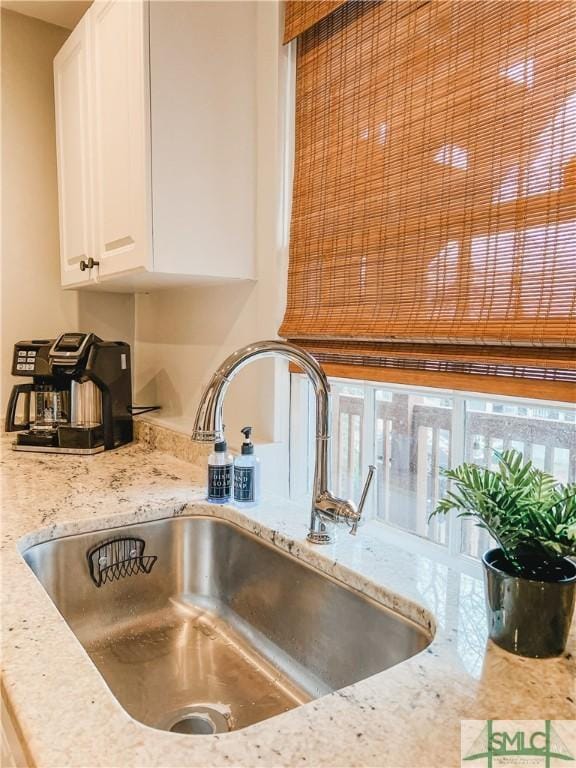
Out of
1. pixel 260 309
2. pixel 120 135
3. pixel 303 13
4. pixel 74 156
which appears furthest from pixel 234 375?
pixel 74 156

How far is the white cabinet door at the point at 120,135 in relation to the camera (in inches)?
53.0

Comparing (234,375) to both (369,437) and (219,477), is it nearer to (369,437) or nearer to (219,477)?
(219,477)

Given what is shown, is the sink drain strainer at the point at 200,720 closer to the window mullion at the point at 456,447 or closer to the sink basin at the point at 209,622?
the sink basin at the point at 209,622

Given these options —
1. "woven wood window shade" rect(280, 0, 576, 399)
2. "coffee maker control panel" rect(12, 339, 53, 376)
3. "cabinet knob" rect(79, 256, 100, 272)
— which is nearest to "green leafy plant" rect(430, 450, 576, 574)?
"woven wood window shade" rect(280, 0, 576, 399)

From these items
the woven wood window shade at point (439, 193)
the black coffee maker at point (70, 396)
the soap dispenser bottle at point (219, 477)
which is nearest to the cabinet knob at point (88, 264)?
the black coffee maker at point (70, 396)

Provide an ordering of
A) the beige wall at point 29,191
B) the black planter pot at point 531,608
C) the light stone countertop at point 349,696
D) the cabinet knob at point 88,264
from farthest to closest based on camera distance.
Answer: the beige wall at point 29,191 → the cabinet knob at point 88,264 → the black planter pot at point 531,608 → the light stone countertop at point 349,696

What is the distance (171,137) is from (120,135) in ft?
0.63

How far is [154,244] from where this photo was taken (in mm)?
1367

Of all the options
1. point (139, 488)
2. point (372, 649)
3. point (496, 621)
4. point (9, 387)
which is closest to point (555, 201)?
point (496, 621)

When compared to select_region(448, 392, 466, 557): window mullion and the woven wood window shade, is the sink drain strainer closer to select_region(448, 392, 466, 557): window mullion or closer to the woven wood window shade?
select_region(448, 392, 466, 557): window mullion

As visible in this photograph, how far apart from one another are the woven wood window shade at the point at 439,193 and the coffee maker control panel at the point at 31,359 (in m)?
0.91

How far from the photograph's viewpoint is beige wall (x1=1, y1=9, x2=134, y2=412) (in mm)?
2033

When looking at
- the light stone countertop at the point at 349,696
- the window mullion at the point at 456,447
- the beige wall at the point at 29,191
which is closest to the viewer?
the light stone countertop at the point at 349,696

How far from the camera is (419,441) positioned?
1.23 m
